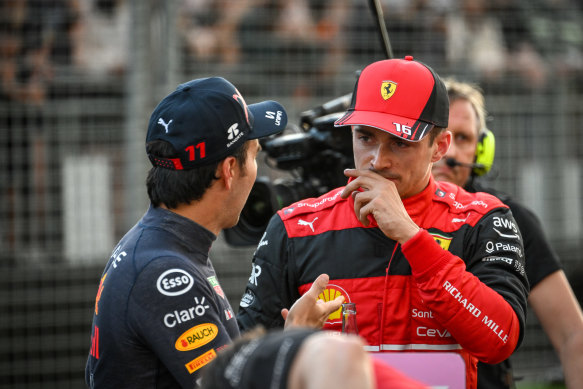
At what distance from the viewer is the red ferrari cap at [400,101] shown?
2.56 metres

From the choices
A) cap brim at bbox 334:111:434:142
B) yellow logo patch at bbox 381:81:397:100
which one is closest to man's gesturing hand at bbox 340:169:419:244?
cap brim at bbox 334:111:434:142

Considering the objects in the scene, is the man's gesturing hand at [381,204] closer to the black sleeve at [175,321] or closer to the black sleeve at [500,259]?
the black sleeve at [500,259]

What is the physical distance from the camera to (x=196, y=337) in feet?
6.91

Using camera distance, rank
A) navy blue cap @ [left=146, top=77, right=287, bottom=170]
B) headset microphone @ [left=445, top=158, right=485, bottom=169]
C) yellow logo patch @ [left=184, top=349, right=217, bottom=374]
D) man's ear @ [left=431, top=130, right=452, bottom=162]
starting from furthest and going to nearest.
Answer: headset microphone @ [left=445, top=158, right=485, bottom=169] < man's ear @ [left=431, top=130, right=452, bottom=162] < navy blue cap @ [left=146, top=77, right=287, bottom=170] < yellow logo patch @ [left=184, top=349, right=217, bottom=374]

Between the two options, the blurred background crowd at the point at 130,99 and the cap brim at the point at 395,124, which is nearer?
the cap brim at the point at 395,124

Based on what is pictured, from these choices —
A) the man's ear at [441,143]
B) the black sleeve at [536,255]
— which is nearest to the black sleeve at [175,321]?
the man's ear at [441,143]

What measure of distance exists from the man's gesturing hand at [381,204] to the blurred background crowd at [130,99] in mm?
2843

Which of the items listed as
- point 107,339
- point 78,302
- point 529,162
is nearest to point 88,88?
point 78,302

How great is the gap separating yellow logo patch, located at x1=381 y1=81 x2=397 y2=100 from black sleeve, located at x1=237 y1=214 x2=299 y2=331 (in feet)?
1.85

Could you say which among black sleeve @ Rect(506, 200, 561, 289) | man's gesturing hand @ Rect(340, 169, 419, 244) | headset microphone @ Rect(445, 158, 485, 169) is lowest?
black sleeve @ Rect(506, 200, 561, 289)

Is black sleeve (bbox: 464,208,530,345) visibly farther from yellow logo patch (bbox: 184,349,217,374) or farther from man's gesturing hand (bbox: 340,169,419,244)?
yellow logo patch (bbox: 184,349,217,374)

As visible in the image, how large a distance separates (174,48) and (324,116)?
2717mm

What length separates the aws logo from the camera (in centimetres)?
258

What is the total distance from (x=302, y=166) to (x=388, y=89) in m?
0.92
